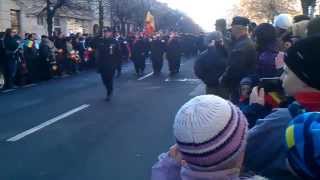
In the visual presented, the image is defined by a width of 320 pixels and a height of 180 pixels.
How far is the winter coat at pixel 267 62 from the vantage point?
5.48m

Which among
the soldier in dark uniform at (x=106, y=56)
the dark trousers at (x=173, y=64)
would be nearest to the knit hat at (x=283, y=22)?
the soldier in dark uniform at (x=106, y=56)

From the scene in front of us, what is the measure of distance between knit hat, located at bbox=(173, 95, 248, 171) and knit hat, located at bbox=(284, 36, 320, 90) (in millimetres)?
372

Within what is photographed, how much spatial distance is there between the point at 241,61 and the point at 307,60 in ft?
14.6

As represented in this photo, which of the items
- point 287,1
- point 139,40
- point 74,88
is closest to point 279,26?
point 74,88

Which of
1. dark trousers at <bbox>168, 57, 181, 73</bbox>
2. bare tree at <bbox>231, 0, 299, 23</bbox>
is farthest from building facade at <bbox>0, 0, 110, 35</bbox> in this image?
bare tree at <bbox>231, 0, 299, 23</bbox>

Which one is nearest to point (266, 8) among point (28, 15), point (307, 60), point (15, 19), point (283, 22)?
point (28, 15)

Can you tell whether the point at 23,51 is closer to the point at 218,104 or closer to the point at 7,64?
the point at 7,64

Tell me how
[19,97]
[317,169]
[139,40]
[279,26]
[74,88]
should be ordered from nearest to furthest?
[317,169], [279,26], [19,97], [74,88], [139,40]

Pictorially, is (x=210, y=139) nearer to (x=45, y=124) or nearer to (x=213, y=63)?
(x=213, y=63)

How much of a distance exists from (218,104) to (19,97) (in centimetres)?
1505

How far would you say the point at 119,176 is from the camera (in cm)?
718

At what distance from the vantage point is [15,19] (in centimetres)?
3812

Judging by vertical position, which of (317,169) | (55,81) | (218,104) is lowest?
(55,81)

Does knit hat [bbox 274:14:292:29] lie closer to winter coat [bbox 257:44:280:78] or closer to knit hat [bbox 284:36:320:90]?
winter coat [bbox 257:44:280:78]
